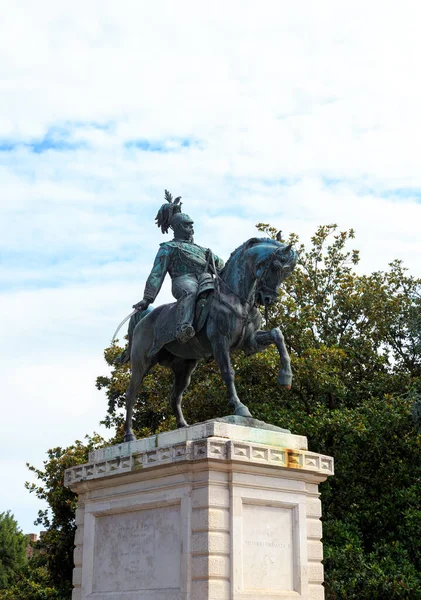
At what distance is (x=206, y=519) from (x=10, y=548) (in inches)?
1408

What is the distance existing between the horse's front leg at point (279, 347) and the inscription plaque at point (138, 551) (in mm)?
2130

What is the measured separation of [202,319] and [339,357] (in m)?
13.1

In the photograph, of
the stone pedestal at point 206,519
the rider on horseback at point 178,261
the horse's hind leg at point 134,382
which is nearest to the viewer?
the stone pedestal at point 206,519

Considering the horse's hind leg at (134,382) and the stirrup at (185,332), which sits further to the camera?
the horse's hind leg at (134,382)

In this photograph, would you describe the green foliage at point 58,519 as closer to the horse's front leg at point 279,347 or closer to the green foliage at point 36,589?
the green foliage at point 36,589

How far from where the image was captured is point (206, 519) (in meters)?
9.79

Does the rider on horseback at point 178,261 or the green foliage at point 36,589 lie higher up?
the rider on horseback at point 178,261

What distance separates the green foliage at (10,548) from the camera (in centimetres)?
4125

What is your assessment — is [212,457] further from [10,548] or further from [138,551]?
[10,548]

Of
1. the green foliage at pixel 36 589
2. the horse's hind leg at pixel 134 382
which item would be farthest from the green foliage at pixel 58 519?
the horse's hind leg at pixel 134 382

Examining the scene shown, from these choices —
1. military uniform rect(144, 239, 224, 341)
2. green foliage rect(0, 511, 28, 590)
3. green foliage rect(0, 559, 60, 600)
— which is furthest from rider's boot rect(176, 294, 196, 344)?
green foliage rect(0, 511, 28, 590)

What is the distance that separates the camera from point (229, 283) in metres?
11.4

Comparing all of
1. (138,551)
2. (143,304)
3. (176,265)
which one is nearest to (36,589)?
(143,304)

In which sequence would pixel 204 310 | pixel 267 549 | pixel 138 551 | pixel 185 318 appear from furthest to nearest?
pixel 204 310 < pixel 185 318 < pixel 138 551 < pixel 267 549
